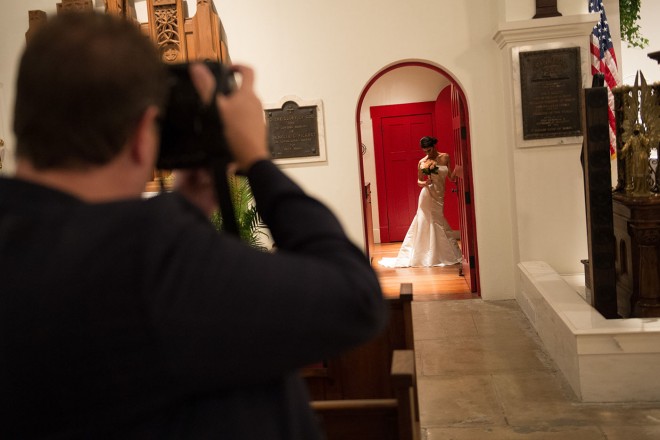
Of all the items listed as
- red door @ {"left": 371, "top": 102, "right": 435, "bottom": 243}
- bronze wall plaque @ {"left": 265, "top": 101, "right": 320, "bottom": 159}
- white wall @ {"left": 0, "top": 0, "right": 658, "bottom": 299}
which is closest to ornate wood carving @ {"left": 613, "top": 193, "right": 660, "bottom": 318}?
white wall @ {"left": 0, "top": 0, "right": 658, "bottom": 299}

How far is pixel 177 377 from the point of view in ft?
2.60

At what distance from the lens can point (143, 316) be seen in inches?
30.3

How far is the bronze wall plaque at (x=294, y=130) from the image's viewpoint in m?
7.54

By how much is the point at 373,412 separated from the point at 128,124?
1502mm

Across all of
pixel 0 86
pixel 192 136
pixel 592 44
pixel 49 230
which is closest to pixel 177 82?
pixel 192 136

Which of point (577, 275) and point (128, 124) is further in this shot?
point (577, 275)

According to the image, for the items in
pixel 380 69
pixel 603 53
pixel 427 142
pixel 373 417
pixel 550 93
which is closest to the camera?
pixel 373 417

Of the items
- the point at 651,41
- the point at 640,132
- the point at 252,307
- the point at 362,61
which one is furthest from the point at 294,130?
the point at 651,41

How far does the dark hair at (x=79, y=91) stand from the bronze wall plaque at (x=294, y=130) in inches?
265

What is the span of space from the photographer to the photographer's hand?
117mm

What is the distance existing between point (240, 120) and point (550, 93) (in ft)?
21.1

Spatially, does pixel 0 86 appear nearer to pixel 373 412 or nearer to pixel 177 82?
pixel 373 412

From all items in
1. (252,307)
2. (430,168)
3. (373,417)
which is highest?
(430,168)

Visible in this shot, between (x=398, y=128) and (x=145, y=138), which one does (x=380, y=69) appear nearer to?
(x=398, y=128)
